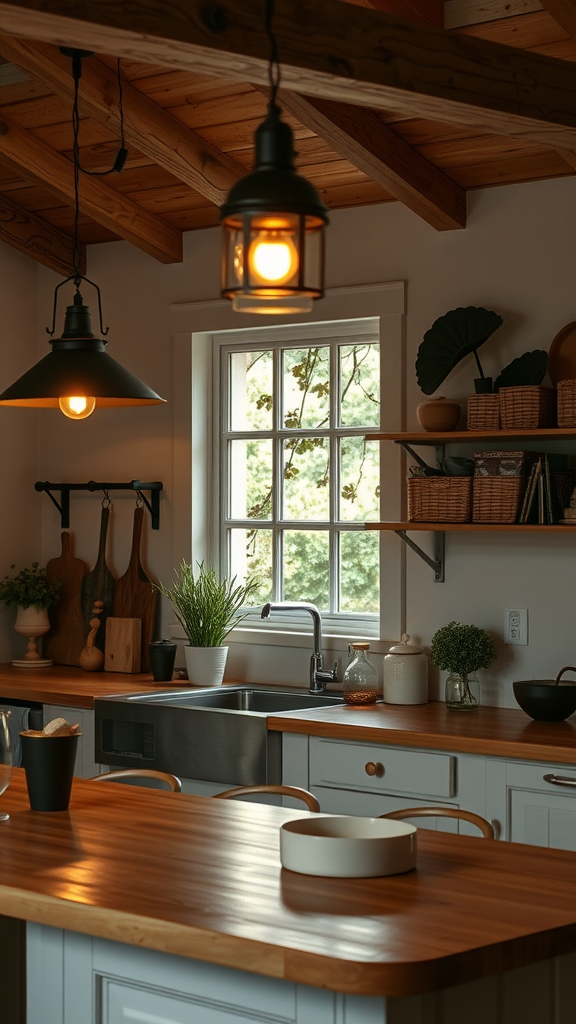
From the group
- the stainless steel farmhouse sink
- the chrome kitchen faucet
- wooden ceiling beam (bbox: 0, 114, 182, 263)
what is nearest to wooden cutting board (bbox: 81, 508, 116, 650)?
the stainless steel farmhouse sink

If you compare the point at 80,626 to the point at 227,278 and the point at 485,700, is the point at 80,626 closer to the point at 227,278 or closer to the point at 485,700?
A: the point at 485,700

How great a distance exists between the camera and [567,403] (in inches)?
151

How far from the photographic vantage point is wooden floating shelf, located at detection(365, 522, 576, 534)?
381cm

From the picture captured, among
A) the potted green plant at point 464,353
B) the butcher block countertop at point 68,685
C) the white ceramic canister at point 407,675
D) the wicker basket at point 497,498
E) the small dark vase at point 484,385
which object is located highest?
the potted green plant at point 464,353

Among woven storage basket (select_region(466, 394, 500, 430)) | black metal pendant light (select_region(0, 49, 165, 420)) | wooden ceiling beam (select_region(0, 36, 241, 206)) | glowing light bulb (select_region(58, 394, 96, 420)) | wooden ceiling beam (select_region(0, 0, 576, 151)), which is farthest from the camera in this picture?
woven storage basket (select_region(466, 394, 500, 430))

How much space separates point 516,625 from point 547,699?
0.41m

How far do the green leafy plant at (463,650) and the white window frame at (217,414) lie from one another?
35cm

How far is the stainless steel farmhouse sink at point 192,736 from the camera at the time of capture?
Answer: 154 inches

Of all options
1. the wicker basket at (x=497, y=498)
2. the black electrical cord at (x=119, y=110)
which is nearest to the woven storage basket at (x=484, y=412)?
the wicker basket at (x=497, y=498)

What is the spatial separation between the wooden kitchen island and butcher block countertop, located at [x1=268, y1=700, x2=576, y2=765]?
104cm

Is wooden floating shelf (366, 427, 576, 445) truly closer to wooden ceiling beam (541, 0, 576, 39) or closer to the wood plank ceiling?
the wood plank ceiling

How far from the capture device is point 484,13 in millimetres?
3445

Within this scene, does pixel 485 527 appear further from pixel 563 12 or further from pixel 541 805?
pixel 563 12

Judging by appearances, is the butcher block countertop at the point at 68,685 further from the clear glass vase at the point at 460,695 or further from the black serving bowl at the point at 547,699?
the black serving bowl at the point at 547,699
